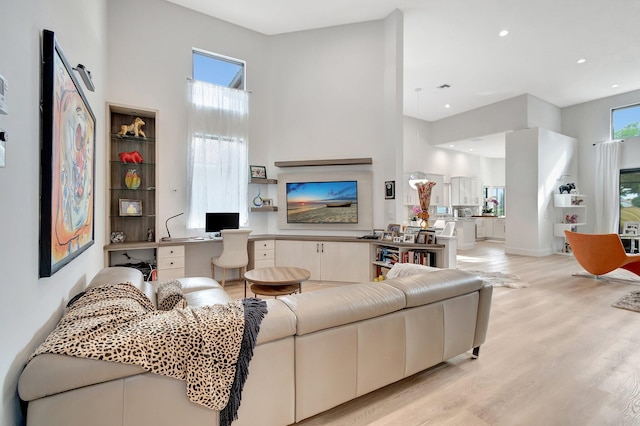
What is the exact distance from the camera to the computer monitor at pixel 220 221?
4688mm

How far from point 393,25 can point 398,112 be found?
1395mm

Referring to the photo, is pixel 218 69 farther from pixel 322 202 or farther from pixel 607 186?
pixel 607 186

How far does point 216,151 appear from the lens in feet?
16.4

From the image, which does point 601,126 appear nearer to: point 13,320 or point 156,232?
point 156,232

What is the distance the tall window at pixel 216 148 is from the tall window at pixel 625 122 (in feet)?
31.5

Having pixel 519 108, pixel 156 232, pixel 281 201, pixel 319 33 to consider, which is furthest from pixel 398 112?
pixel 519 108

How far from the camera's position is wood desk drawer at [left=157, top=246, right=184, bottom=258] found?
418 cm

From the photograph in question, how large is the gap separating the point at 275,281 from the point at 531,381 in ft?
7.39

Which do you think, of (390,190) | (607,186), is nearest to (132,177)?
(390,190)

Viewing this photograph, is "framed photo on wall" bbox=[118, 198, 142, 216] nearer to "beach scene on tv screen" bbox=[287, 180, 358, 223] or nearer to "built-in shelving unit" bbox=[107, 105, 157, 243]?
"built-in shelving unit" bbox=[107, 105, 157, 243]

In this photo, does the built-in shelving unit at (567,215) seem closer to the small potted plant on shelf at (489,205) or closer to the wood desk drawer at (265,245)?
the small potted plant on shelf at (489,205)

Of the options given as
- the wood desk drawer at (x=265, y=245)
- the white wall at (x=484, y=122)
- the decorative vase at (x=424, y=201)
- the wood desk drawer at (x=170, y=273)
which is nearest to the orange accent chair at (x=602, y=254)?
the decorative vase at (x=424, y=201)

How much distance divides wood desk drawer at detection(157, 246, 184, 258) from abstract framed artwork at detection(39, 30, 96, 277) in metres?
2.00

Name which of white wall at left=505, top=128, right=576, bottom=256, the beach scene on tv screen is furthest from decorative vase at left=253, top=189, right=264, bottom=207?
white wall at left=505, top=128, right=576, bottom=256
